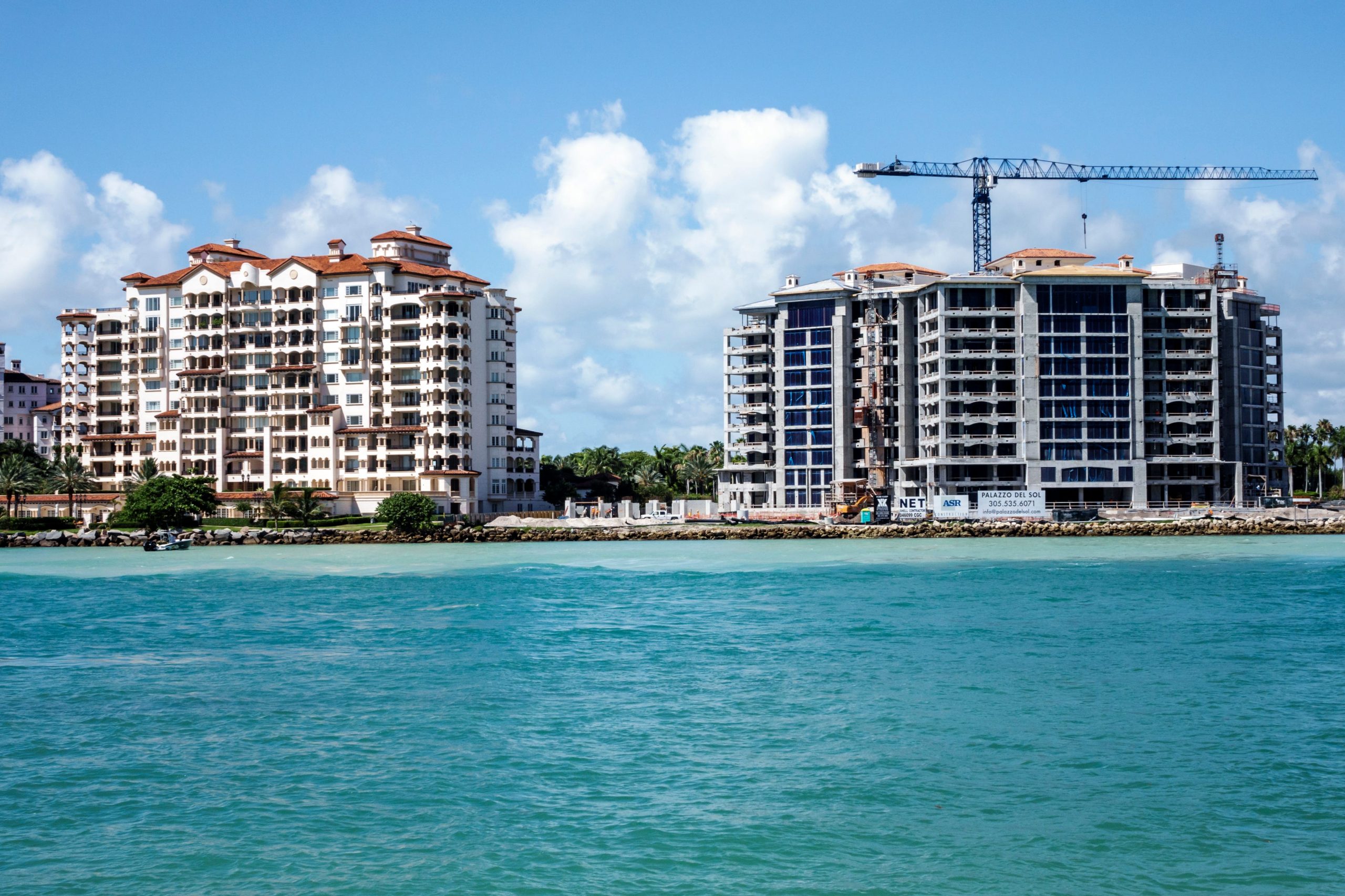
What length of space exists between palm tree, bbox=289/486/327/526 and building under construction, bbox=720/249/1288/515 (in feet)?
171

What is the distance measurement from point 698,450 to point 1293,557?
117 metres

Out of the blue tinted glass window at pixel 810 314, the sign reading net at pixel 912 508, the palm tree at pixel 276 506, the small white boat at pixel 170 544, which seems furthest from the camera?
the blue tinted glass window at pixel 810 314

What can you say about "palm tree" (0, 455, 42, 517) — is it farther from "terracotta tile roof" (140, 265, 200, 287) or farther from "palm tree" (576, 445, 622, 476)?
"palm tree" (576, 445, 622, 476)

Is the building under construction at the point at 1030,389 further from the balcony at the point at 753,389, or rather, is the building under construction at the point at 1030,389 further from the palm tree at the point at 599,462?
the palm tree at the point at 599,462

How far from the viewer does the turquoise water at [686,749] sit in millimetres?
18844

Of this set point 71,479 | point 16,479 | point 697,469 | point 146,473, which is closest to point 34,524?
point 16,479

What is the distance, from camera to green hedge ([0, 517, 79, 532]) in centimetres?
13288

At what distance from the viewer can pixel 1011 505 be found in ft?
414

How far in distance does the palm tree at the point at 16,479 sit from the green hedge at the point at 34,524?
2.81 m

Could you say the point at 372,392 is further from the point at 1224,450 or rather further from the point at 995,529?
the point at 1224,450

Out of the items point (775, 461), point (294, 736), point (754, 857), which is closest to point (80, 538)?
point (775, 461)

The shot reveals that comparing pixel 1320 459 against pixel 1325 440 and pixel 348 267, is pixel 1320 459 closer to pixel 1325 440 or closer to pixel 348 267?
pixel 1325 440

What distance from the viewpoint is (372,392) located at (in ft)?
474

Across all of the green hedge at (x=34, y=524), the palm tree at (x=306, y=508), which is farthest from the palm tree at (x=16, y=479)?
the palm tree at (x=306, y=508)
